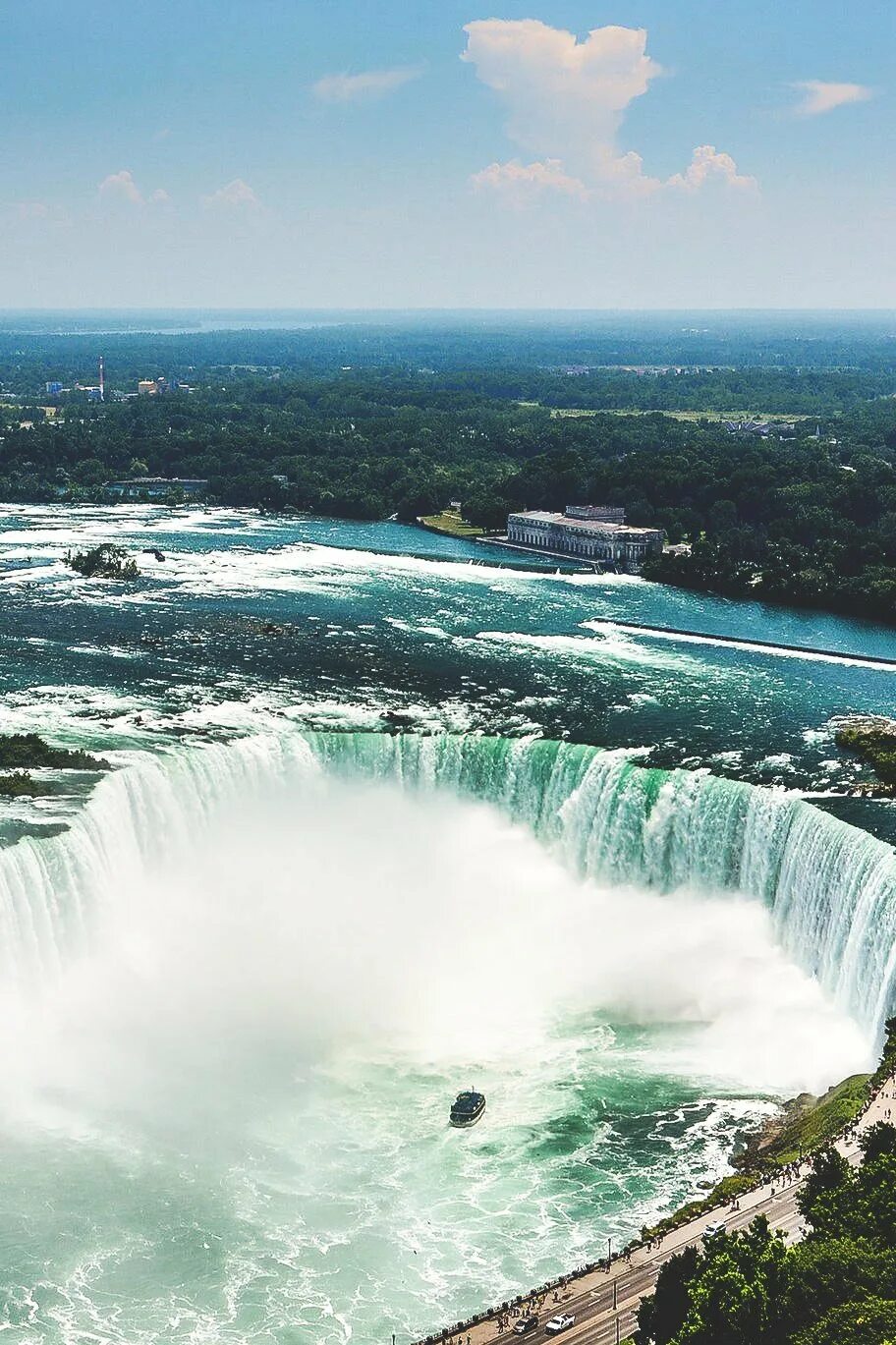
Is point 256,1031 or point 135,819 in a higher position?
point 135,819

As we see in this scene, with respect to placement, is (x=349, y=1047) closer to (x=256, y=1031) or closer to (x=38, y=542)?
(x=256, y=1031)

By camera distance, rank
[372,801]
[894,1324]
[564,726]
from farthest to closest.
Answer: [564,726], [372,801], [894,1324]

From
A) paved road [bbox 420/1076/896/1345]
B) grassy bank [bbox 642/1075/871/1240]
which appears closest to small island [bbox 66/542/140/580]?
grassy bank [bbox 642/1075/871/1240]

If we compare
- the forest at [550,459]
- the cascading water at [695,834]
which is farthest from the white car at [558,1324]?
the forest at [550,459]

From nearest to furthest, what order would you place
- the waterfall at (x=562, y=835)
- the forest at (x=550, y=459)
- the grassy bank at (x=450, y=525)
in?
the waterfall at (x=562, y=835)
the forest at (x=550, y=459)
the grassy bank at (x=450, y=525)

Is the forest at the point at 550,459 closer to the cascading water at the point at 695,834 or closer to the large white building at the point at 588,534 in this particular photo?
the large white building at the point at 588,534

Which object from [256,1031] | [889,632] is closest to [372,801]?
[256,1031]

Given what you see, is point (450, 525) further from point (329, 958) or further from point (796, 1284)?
point (796, 1284)
